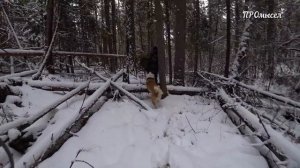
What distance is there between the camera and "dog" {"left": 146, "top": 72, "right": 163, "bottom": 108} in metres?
9.05

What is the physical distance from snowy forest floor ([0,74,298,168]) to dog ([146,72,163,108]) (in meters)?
0.72

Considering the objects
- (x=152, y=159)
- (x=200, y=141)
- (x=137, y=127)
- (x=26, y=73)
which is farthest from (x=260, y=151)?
(x=26, y=73)

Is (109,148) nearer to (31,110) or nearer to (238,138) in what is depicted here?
(31,110)

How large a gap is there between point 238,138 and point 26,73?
6120 millimetres

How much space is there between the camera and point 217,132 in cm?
673

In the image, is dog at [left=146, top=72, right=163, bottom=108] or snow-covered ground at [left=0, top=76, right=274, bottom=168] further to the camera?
dog at [left=146, top=72, right=163, bottom=108]

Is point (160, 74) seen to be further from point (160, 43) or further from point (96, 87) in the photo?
point (96, 87)

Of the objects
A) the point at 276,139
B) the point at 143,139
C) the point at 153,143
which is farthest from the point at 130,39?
the point at 276,139

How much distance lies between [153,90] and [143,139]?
347cm

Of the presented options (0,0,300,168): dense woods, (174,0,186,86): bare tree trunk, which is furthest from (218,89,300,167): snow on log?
(174,0,186,86): bare tree trunk

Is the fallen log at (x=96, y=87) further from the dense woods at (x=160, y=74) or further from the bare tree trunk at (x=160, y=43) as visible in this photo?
the bare tree trunk at (x=160, y=43)

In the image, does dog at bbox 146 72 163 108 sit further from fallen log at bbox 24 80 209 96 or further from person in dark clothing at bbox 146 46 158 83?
fallen log at bbox 24 80 209 96

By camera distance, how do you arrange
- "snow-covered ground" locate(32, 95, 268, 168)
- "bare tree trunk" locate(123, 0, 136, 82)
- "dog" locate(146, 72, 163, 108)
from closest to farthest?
"snow-covered ground" locate(32, 95, 268, 168), "dog" locate(146, 72, 163, 108), "bare tree trunk" locate(123, 0, 136, 82)

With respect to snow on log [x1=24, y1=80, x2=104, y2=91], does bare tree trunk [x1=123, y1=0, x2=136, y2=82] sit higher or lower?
higher
